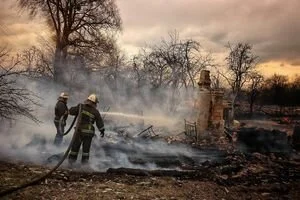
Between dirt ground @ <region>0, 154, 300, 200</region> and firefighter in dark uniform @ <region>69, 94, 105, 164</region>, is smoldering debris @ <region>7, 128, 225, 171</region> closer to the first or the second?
firefighter in dark uniform @ <region>69, 94, 105, 164</region>

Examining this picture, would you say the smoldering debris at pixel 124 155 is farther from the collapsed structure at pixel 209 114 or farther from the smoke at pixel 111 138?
the collapsed structure at pixel 209 114

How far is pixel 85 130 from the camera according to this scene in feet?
27.6

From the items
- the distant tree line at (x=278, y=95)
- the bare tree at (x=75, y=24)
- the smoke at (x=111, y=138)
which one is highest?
the bare tree at (x=75, y=24)

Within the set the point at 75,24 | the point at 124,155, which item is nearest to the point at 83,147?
the point at 124,155

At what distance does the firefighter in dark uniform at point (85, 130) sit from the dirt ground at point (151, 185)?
725 mm

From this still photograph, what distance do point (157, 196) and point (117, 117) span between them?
40.8ft

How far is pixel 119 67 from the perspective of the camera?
4062 cm

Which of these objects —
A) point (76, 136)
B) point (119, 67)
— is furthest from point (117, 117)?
point (119, 67)

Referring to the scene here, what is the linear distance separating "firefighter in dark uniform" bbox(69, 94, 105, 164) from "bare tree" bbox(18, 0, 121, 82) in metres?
12.0

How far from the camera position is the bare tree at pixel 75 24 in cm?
2033

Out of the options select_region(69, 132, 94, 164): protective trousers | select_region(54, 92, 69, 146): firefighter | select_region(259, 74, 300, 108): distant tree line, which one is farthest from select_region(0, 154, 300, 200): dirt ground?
select_region(259, 74, 300, 108): distant tree line

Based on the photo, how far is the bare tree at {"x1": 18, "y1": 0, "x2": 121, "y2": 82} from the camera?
66.7 ft

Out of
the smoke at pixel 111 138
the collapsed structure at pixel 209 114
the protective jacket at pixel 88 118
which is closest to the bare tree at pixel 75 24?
the smoke at pixel 111 138

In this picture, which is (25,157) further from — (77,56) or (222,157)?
(77,56)
